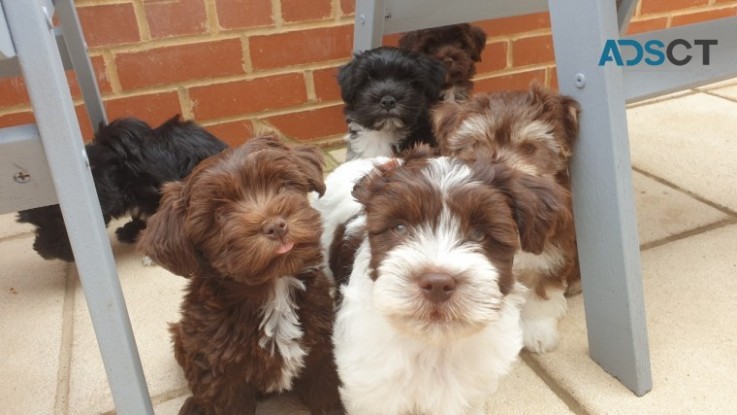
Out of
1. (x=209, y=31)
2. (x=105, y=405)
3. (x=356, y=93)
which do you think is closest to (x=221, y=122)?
(x=209, y=31)

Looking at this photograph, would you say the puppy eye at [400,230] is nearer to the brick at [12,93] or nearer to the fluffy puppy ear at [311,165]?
the fluffy puppy ear at [311,165]

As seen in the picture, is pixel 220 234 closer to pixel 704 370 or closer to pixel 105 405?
pixel 105 405

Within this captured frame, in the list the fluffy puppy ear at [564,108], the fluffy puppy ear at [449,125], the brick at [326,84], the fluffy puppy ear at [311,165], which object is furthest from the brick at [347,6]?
the fluffy puppy ear at [311,165]

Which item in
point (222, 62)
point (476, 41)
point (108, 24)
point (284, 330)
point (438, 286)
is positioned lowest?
point (284, 330)

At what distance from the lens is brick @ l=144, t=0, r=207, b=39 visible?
3.77 m

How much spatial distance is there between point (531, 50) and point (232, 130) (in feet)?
8.37

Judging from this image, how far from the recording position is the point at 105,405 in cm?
222

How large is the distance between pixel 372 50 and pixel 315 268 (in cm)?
189

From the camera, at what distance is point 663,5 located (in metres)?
5.16

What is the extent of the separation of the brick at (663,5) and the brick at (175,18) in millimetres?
3764

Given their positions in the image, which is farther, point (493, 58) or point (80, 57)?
point (493, 58)

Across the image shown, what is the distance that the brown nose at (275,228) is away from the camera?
1715mm

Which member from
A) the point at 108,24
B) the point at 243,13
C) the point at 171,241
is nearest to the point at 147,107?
the point at 108,24

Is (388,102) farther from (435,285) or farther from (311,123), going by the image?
(435,285)
